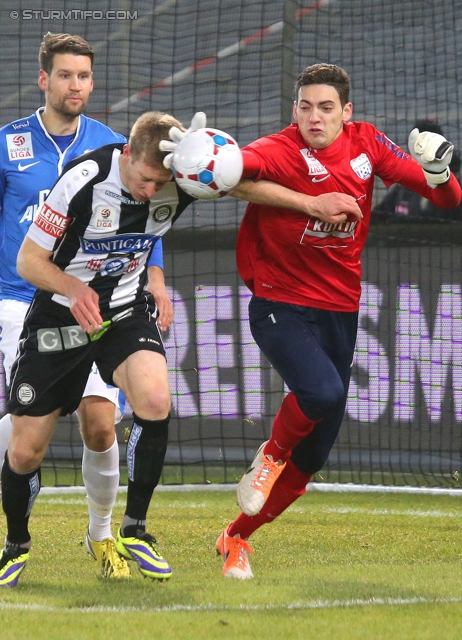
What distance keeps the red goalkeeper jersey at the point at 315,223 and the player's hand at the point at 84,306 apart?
94 cm

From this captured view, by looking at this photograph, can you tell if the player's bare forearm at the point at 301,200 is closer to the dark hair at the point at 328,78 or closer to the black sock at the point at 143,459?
the dark hair at the point at 328,78

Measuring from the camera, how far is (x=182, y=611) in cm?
400

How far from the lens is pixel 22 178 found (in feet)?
18.1

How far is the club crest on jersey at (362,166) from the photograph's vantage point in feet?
16.4

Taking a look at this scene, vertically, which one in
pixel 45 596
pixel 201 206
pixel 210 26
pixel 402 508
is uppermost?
pixel 210 26

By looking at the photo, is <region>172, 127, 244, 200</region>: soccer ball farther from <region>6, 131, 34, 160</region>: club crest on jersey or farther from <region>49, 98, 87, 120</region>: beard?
<region>6, 131, 34, 160</region>: club crest on jersey

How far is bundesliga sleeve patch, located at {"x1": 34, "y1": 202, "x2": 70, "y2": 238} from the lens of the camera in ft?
14.8

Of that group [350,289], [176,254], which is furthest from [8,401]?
[176,254]

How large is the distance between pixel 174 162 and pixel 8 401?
4.11 ft

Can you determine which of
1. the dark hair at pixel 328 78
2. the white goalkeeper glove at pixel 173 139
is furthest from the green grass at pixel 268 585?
the dark hair at pixel 328 78

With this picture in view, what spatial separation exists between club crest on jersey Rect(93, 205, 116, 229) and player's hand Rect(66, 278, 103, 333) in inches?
11.2

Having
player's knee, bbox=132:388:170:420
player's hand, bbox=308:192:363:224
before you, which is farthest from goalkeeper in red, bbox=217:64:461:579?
player's knee, bbox=132:388:170:420

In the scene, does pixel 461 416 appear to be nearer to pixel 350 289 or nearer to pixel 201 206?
pixel 201 206

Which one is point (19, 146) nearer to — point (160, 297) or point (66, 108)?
point (66, 108)
